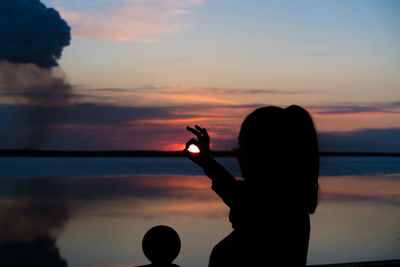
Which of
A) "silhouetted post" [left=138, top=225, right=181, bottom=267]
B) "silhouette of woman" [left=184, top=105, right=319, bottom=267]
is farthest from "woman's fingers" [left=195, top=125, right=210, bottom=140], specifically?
"silhouetted post" [left=138, top=225, right=181, bottom=267]

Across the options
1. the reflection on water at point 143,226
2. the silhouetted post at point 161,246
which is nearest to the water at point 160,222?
the reflection on water at point 143,226

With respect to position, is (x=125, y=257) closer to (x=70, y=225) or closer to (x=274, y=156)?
(x=70, y=225)

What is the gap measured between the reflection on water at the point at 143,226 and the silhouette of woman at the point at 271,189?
4.72m

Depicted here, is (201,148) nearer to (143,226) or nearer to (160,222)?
(143,226)

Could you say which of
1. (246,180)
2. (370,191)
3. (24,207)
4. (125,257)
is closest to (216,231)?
(125,257)

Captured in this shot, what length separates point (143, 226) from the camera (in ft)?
28.9

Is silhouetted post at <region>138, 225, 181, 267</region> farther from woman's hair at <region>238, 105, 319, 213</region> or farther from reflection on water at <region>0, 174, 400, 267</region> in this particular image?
reflection on water at <region>0, 174, 400, 267</region>

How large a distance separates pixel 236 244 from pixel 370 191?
609 inches

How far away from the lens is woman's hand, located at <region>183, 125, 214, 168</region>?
4.69 ft

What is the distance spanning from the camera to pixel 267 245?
52.2 inches

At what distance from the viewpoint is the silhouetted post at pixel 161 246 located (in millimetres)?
1434

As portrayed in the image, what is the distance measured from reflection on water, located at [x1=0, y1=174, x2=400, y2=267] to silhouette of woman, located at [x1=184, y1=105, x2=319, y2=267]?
4716 millimetres

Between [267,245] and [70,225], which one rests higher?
[70,225]

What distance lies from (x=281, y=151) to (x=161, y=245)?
470mm
